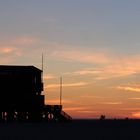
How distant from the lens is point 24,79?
81062 millimetres

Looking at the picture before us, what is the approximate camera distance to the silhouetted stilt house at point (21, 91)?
3184 inches

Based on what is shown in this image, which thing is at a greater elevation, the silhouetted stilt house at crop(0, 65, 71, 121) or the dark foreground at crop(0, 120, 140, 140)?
the silhouetted stilt house at crop(0, 65, 71, 121)

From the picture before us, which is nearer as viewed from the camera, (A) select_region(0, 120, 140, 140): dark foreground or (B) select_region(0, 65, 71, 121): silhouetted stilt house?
(A) select_region(0, 120, 140, 140): dark foreground

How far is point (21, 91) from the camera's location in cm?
8150

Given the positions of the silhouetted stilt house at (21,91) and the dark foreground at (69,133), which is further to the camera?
the silhouetted stilt house at (21,91)

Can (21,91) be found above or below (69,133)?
above

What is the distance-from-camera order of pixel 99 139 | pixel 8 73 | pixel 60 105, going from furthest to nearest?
1. pixel 60 105
2. pixel 8 73
3. pixel 99 139

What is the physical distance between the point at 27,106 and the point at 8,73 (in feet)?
17.9

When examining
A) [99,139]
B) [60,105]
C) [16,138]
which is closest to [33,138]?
[16,138]

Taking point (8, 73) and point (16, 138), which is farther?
point (8, 73)

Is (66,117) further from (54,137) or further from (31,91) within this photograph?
(54,137)

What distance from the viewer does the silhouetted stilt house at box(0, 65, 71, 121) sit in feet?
265

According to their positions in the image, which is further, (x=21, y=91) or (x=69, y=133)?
(x=21, y=91)

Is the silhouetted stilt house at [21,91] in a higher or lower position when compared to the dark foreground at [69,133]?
higher
